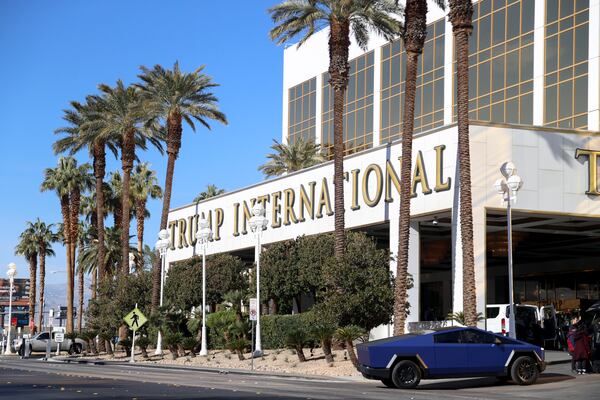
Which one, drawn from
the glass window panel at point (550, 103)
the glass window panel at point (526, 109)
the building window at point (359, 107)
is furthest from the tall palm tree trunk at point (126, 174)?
the glass window panel at point (550, 103)

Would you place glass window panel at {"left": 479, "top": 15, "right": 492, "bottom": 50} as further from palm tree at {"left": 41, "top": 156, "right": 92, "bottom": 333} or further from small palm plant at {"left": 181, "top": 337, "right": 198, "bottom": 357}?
palm tree at {"left": 41, "top": 156, "right": 92, "bottom": 333}

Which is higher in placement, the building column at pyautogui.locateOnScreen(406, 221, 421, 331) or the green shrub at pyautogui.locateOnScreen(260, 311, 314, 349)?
the building column at pyautogui.locateOnScreen(406, 221, 421, 331)

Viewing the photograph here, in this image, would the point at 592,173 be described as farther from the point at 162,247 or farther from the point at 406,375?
the point at 162,247

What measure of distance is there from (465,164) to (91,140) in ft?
129

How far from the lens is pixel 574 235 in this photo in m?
51.2

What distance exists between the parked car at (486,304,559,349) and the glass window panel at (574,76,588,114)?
38.2 ft

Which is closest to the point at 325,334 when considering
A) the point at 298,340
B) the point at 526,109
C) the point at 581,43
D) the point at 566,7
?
the point at 298,340

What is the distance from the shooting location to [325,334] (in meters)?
37.8

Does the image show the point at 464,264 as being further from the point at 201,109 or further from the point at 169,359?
the point at 201,109

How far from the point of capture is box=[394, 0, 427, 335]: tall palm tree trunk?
125ft

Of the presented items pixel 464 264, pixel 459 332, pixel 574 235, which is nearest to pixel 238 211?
pixel 574 235

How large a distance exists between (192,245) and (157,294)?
7079 mm

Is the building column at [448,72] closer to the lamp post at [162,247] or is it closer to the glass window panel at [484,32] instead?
the glass window panel at [484,32]

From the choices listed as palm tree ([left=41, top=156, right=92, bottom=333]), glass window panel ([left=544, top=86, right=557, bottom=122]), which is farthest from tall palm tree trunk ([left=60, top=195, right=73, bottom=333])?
glass window panel ([left=544, top=86, right=557, bottom=122])
